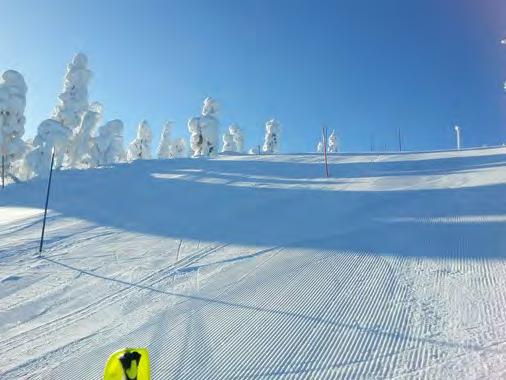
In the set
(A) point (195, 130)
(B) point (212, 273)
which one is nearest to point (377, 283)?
(B) point (212, 273)

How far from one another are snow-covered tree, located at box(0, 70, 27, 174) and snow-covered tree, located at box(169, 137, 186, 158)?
99.6 feet

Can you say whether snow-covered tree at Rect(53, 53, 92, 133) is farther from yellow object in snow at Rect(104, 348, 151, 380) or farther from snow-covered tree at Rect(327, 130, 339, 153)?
snow-covered tree at Rect(327, 130, 339, 153)

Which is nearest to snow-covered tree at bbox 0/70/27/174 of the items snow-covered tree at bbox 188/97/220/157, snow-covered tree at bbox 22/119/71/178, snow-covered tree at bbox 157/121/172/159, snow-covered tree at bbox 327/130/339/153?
snow-covered tree at bbox 22/119/71/178

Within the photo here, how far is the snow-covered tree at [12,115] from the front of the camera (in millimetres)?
30547

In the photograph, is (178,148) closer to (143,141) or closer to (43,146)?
(143,141)

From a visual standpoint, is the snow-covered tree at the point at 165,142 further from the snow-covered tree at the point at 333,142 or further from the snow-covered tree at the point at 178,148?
the snow-covered tree at the point at 333,142

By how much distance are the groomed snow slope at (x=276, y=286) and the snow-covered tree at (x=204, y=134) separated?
Answer: 95.4 feet

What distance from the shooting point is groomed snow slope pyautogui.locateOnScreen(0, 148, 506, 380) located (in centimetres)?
515

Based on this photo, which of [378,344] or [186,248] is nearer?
[378,344]

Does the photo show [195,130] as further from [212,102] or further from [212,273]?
[212,273]

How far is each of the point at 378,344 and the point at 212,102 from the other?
43.0m

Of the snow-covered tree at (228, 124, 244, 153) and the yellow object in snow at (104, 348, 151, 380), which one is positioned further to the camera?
the snow-covered tree at (228, 124, 244, 153)

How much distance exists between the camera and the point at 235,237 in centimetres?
1112

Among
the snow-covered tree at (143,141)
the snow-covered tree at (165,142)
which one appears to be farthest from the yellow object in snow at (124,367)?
the snow-covered tree at (165,142)
